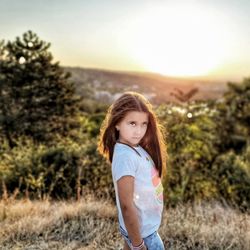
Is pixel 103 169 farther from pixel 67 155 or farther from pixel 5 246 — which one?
pixel 5 246

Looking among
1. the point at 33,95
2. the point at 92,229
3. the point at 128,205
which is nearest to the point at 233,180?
the point at 92,229

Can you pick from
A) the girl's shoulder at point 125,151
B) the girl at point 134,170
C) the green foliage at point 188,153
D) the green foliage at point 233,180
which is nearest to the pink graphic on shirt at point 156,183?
the girl at point 134,170

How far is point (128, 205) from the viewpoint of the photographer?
6.73ft

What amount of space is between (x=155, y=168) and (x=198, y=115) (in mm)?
7677

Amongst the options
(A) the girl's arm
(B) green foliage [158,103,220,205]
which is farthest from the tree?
(A) the girl's arm

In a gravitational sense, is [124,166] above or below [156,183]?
above

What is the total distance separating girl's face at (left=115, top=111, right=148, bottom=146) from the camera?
2.20 m

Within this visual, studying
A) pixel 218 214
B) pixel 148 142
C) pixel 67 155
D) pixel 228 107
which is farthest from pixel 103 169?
pixel 228 107

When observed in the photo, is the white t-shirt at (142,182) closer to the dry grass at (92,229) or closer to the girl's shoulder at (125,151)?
the girl's shoulder at (125,151)

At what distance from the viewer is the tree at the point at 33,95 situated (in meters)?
26.4

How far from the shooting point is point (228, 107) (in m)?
23.2

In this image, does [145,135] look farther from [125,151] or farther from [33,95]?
[33,95]

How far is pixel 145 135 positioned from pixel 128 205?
461mm

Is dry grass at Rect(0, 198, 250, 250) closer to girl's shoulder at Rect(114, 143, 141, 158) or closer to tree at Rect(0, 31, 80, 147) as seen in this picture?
girl's shoulder at Rect(114, 143, 141, 158)
